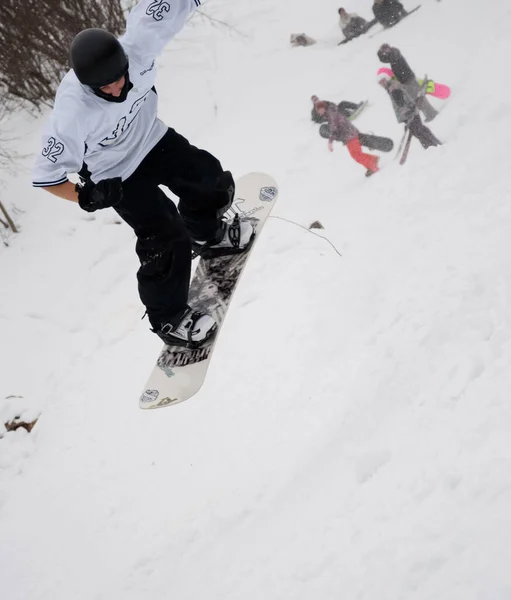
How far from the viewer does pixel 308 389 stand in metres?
3.68

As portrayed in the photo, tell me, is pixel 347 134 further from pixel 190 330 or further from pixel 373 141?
pixel 190 330

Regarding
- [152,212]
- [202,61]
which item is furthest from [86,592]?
[202,61]

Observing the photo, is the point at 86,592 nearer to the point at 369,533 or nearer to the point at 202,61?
the point at 369,533

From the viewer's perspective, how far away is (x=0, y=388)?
240 inches

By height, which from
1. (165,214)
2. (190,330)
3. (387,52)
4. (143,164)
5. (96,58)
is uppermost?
(96,58)

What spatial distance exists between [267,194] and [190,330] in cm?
156

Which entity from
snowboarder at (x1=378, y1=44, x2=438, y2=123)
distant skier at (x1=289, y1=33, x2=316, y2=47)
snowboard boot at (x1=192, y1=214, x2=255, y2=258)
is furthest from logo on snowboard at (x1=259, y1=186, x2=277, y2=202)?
distant skier at (x1=289, y1=33, x2=316, y2=47)

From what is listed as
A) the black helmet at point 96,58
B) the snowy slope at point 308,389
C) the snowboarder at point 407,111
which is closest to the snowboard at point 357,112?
the snowy slope at point 308,389

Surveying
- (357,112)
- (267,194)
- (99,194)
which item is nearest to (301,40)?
(357,112)

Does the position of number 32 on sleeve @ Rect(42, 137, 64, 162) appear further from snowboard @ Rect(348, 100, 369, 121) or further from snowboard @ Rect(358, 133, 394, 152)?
snowboard @ Rect(348, 100, 369, 121)

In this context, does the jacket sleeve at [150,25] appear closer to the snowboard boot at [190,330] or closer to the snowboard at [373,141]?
the snowboard boot at [190,330]

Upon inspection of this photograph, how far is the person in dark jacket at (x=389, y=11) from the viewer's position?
783 centimetres

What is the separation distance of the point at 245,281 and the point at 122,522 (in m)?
2.45

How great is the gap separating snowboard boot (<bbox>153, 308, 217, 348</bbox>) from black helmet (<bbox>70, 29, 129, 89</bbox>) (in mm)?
1623
